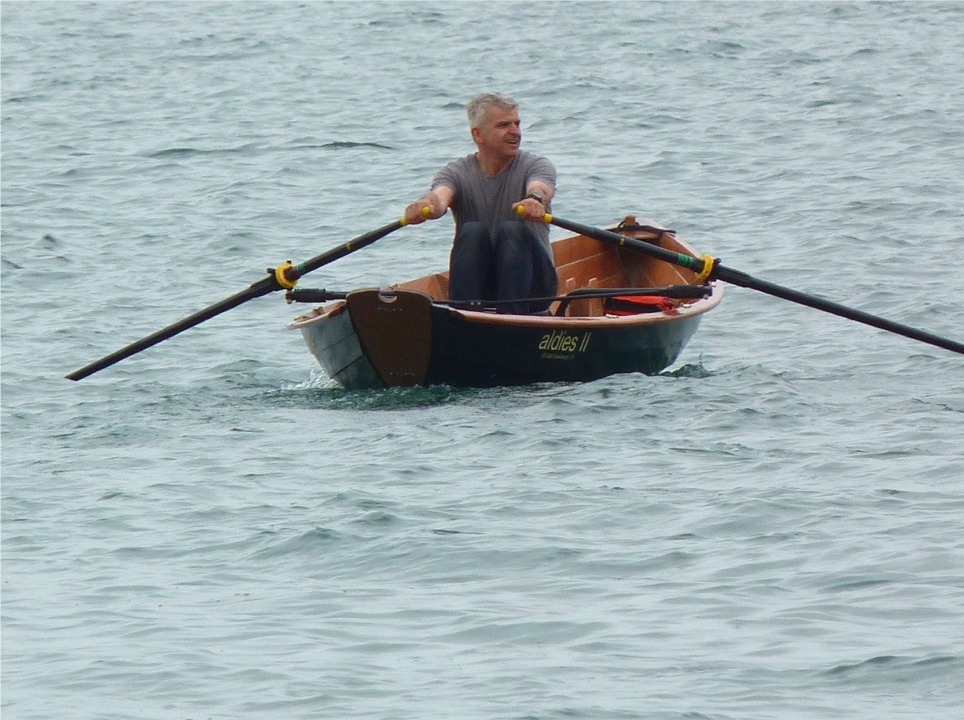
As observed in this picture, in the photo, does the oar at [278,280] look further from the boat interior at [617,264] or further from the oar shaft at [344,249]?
the boat interior at [617,264]

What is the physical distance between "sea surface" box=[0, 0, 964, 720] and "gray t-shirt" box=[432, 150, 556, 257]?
3.34 feet

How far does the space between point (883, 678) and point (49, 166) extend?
15.5 meters

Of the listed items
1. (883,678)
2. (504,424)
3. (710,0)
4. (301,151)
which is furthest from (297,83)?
(883,678)

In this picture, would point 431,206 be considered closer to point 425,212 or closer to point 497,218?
point 425,212

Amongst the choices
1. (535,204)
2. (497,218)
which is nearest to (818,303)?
(535,204)

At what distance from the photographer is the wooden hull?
30.6ft

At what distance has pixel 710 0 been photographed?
29.1 meters

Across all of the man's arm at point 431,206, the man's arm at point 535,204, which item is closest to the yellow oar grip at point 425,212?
the man's arm at point 431,206

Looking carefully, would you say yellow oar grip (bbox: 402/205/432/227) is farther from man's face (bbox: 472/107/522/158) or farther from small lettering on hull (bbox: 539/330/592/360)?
small lettering on hull (bbox: 539/330/592/360)

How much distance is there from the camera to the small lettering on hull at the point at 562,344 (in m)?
9.56

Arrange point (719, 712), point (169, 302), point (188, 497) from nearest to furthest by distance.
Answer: point (719, 712) → point (188, 497) → point (169, 302)

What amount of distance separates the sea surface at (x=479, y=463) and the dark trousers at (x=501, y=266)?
0.58m

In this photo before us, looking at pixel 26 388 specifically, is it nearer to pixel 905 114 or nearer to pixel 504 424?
pixel 504 424

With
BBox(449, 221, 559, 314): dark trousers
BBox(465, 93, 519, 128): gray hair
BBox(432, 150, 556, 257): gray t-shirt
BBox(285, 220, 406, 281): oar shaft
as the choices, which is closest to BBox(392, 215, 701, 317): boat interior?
BBox(449, 221, 559, 314): dark trousers
